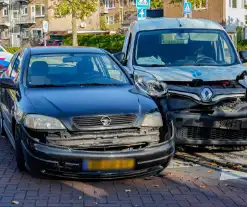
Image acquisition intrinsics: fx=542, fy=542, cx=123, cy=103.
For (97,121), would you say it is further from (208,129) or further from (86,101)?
(208,129)

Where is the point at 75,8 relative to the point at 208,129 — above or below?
above

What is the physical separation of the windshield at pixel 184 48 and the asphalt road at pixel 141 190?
201 centimetres

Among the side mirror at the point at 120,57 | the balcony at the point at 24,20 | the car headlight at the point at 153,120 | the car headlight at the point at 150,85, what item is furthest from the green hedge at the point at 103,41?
the car headlight at the point at 153,120

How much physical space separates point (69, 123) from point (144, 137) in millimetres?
854

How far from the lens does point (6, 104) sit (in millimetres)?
7816

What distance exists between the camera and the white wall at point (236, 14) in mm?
51312

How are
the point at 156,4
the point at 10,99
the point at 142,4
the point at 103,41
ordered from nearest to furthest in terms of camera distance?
the point at 10,99 → the point at 142,4 → the point at 103,41 → the point at 156,4

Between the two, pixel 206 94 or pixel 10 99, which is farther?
pixel 10 99

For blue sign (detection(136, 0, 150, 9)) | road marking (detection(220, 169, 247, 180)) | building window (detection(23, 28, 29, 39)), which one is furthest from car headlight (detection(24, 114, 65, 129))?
building window (detection(23, 28, 29, 39))

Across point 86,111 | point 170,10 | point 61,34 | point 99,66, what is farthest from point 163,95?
point 61,34

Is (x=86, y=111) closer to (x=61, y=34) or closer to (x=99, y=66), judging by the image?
(x=99, y=66)

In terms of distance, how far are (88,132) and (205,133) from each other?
6.57ft

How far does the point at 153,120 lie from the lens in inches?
242

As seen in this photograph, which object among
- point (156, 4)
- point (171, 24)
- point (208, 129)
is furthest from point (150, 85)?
point (156, 4)
